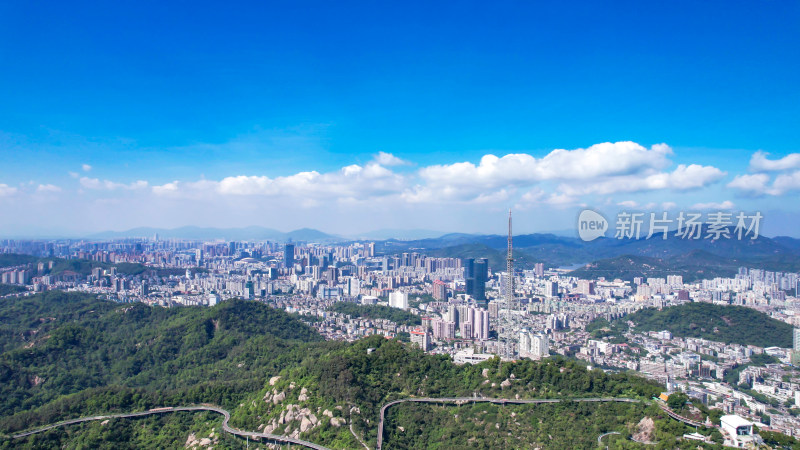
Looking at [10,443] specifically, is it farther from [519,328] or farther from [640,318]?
[640,318]

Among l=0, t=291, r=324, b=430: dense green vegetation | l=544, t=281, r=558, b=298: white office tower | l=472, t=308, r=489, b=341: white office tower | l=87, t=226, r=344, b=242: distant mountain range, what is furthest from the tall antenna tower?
l=87, t=226, r=344, b=242: distant mountain range

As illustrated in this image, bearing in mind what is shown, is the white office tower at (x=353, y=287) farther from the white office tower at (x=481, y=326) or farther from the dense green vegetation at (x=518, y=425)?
the dense green vegetation at (x=518, y=425)

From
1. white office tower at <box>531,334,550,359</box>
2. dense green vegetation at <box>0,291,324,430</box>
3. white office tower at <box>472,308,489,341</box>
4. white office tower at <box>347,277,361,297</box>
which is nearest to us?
dense green vegetation at <box>0,291,324,430</box>

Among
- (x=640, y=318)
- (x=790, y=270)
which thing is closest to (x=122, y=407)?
(x=640, y=318)

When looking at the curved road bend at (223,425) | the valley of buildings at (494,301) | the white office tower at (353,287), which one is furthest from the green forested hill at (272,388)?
the white office tower at (353,287)

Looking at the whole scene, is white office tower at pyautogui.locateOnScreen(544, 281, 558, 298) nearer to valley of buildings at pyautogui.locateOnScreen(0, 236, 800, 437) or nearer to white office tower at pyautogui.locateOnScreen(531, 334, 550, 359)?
valley of buildings at pyautogui.locateOnScreen(0, 236, 800, 437)

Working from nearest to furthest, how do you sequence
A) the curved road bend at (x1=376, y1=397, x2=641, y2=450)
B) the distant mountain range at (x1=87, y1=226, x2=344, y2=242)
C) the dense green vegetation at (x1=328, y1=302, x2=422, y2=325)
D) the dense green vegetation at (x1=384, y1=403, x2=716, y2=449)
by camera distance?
the dense green vegetation at (x1=384, y1=403, x2=716, y2=449) → the curved road bend at (x1=376, y1=397, x2=641, y2=450) → the dense green vegetation at (x1=328, y1=302, x2=422, y2=325) → the distant mountain range at (x1=87, y1=226, x2=344, y2=242)
